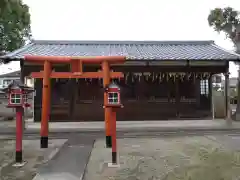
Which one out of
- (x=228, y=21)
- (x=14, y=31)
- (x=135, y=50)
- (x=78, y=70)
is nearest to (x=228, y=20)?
(x=228, y=21)

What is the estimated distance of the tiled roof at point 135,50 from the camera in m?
12.9

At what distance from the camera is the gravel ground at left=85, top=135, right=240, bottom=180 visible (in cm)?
546

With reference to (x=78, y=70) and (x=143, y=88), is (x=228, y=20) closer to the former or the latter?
(x=143, y=88)

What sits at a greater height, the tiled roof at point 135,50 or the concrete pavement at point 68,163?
the tiled roof at point 135,50

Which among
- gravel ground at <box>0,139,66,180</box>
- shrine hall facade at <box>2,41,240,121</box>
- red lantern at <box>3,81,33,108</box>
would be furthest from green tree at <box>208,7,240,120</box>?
red lantern at <box>3,81,33,108</box>

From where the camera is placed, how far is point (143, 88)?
14477mm

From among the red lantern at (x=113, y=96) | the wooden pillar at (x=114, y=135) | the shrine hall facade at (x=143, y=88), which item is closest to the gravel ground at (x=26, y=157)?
the wooden pillar at (x=114, y=135)

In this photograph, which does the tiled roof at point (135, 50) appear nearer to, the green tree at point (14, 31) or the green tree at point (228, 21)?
the green tree at point (228, 21)

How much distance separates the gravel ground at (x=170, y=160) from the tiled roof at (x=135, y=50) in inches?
187

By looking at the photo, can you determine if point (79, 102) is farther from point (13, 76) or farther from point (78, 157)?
point (13, 76)

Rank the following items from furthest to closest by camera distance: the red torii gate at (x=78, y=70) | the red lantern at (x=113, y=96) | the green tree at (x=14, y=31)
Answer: the green tree at (x=14, y=31), the red torii gate at (x=78, y=70), the red lantern at (x=113, y=96)

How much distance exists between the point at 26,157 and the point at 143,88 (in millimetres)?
8386

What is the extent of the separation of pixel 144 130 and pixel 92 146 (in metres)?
3.60

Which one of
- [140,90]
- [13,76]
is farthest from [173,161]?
[13,76]
